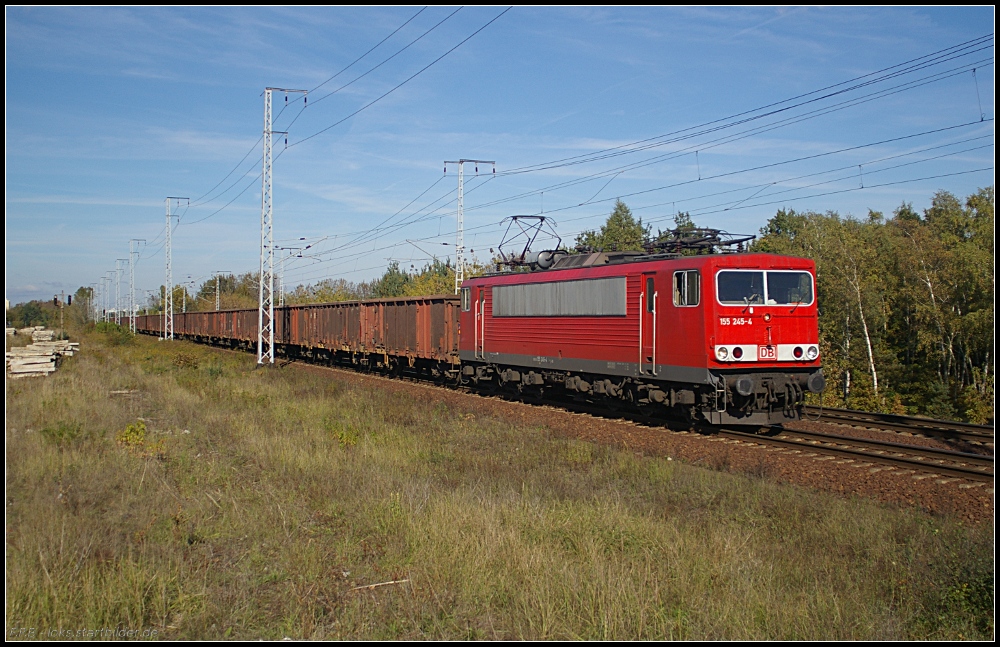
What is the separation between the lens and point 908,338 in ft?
155

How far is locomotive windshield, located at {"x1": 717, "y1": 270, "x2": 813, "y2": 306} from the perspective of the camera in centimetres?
1374

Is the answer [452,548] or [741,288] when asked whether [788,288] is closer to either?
[741,288]

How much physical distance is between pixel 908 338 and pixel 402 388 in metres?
38.1

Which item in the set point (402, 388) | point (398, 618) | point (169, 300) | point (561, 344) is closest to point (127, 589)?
point (398, 618)

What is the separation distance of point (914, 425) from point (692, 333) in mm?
5253

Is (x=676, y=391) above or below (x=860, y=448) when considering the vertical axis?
above

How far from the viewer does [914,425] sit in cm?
1490

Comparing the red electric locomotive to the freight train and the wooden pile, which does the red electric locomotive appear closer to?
the freight train

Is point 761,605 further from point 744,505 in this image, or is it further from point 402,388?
point 402,388

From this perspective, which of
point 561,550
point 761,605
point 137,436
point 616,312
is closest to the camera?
point 761,605

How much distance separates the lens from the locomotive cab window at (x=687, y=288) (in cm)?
1386

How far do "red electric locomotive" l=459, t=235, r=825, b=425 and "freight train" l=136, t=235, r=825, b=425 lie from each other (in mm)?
23

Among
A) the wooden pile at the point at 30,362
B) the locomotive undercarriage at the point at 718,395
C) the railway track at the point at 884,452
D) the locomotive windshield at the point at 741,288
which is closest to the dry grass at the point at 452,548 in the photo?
the railway track at the point at 884,452

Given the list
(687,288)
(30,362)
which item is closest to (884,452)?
(687,288)
